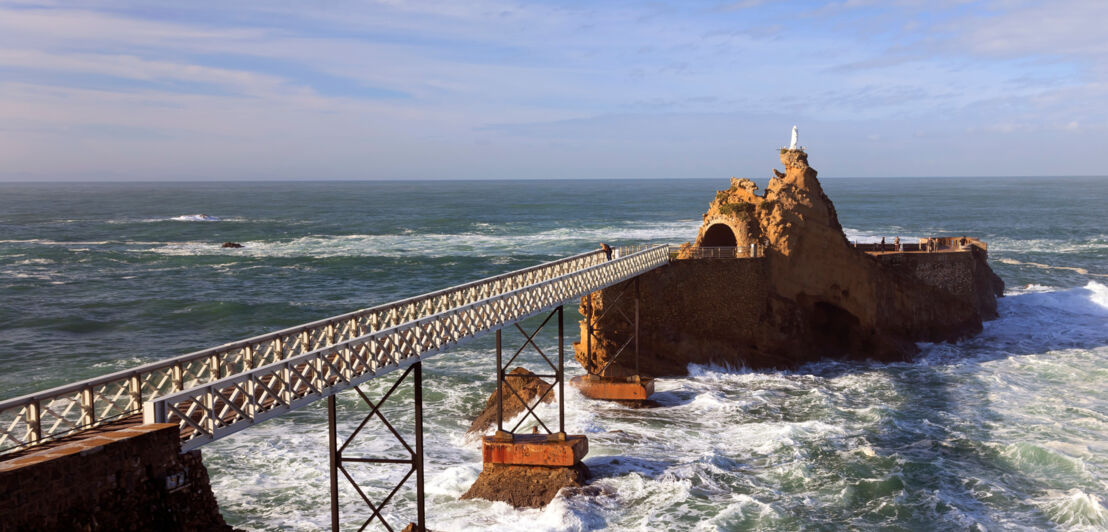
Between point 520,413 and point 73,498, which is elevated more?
point 73,498


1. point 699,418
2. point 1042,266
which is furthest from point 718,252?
point 1042,266

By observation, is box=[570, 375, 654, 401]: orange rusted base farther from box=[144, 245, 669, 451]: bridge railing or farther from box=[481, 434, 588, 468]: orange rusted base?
box=[481, 434, 588, 468]: orange rusted base

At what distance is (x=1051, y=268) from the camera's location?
2405 inches

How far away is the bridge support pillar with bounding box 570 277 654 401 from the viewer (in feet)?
95.8

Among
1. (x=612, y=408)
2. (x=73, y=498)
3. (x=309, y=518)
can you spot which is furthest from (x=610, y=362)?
(x=73, y=498)

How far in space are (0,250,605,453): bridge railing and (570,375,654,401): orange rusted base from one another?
412cm

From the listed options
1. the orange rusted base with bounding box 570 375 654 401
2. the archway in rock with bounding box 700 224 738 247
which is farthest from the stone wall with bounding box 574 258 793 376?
the archway in rock with bounding box 700 224 738 247

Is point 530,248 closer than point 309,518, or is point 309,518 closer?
point 309,518

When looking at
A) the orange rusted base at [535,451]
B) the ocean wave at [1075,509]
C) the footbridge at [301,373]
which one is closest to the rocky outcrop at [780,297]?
the footbridge at [301,373]

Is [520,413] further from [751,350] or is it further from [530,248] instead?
[530,248]

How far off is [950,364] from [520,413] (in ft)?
62.2

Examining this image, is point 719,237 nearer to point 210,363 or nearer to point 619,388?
point 619,388

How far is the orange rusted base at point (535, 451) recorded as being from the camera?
71.7ft

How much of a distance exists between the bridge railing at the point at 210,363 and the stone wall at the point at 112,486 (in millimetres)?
964
